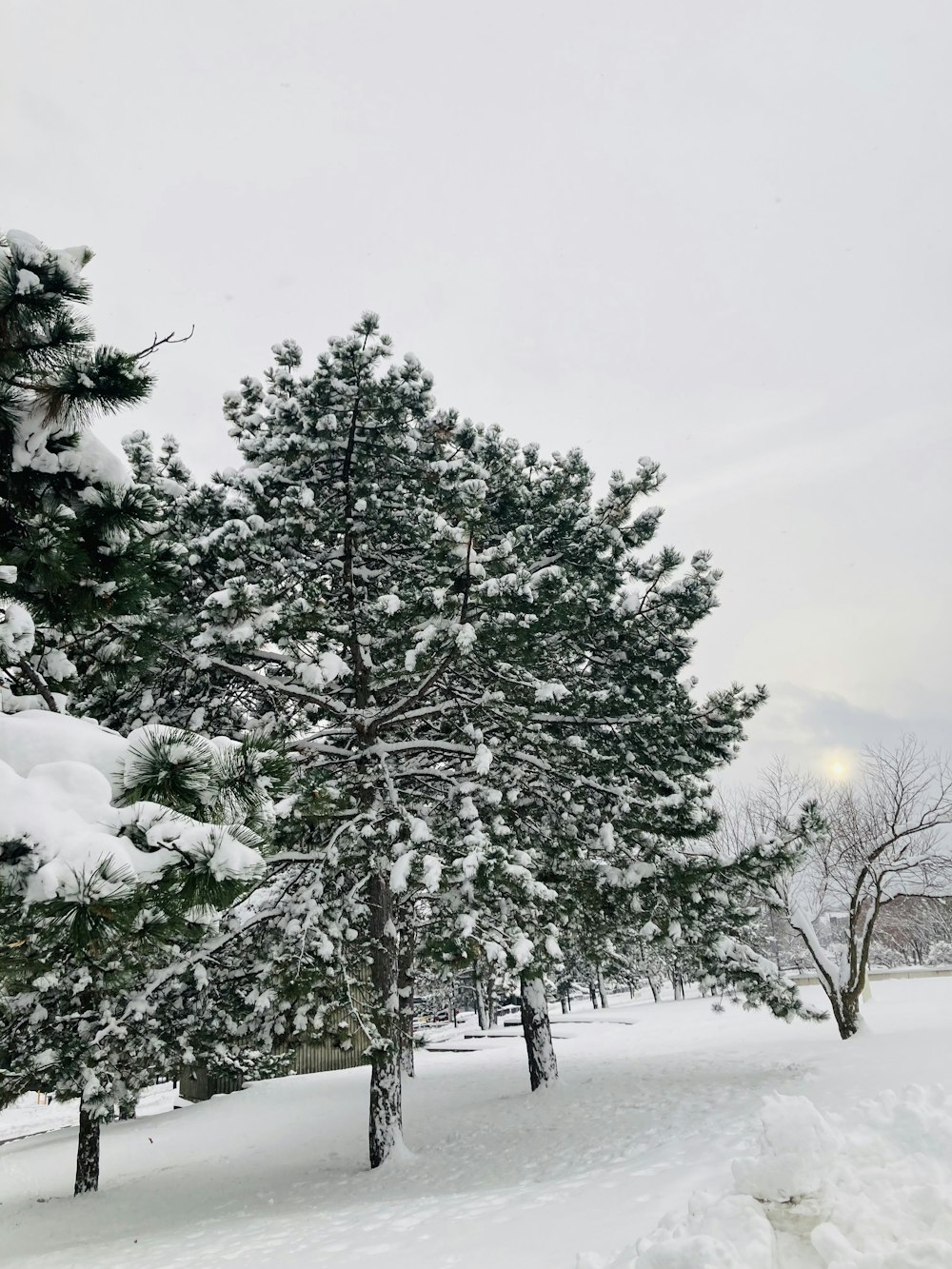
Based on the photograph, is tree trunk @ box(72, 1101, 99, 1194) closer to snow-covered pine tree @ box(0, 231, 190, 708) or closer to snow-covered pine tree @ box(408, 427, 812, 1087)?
snow-covered pine tree @ box(408, 427, 812, 1087)

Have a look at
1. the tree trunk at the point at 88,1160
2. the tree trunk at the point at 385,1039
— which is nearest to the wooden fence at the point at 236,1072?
the tree trunk at the point at 88,1160

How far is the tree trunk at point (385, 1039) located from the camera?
8.83 m

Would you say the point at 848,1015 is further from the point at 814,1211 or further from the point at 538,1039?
the point at 814,1211

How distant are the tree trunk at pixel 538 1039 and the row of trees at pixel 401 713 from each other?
0.43ft

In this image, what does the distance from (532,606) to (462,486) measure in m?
2.08

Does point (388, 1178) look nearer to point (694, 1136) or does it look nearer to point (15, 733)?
point (694, 1136)

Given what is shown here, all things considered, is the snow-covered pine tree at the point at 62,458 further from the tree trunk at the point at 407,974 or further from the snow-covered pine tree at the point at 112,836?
the tree trunk at the point at 407,974

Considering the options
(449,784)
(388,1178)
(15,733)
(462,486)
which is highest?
(462,486)

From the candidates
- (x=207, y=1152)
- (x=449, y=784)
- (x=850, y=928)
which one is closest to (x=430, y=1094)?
(x=207, y=1152)

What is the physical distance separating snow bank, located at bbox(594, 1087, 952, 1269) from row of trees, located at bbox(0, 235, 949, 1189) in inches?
158

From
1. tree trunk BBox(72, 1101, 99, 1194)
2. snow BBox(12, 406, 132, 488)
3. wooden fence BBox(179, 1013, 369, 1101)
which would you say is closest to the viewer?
snow BBox(12, 406, 132, 488)

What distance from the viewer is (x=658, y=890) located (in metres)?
9.77

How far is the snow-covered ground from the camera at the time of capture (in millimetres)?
3857

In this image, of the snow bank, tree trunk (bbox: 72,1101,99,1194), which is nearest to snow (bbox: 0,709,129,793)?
the snow bank
